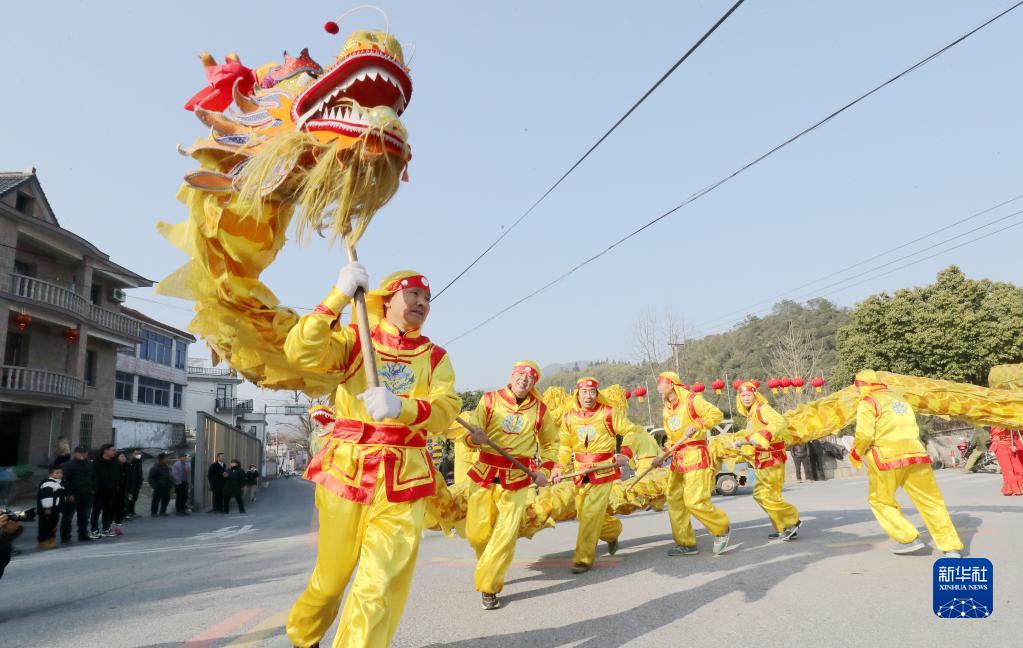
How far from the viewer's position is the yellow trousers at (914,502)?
5305 millimetres

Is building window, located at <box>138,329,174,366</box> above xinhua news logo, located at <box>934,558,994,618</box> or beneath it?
above

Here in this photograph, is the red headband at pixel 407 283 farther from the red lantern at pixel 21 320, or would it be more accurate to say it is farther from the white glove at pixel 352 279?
the red lantern at pixel 21 320

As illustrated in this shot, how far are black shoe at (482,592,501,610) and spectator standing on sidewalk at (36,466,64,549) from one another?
7712 mm

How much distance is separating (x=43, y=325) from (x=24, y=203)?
381 centimetres

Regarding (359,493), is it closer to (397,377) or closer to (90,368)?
(397,377)

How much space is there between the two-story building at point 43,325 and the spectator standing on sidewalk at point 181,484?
5.35 m

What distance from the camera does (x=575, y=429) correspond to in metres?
6.43

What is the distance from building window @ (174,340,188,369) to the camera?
114 ft

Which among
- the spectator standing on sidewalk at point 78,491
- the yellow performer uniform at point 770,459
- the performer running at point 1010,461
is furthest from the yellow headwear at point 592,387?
the performer running at point 1010,461

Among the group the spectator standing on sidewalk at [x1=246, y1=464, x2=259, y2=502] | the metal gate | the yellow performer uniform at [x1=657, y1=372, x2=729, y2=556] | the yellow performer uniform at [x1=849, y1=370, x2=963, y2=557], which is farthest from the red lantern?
the yellow performer uniform at [x1=849, y1=370, x2=963, y2=557]

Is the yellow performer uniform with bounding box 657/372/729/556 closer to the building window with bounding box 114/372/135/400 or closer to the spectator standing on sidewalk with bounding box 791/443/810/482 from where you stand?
the spectator standing on sidewalk with bounding box 791/443/810/482

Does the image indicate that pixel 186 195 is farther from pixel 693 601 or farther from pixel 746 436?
pixel 746 436

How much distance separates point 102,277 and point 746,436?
23099mm

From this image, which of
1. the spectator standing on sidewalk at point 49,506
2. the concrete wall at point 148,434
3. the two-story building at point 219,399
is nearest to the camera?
the spectator standing on sidewalk at point 49,506
